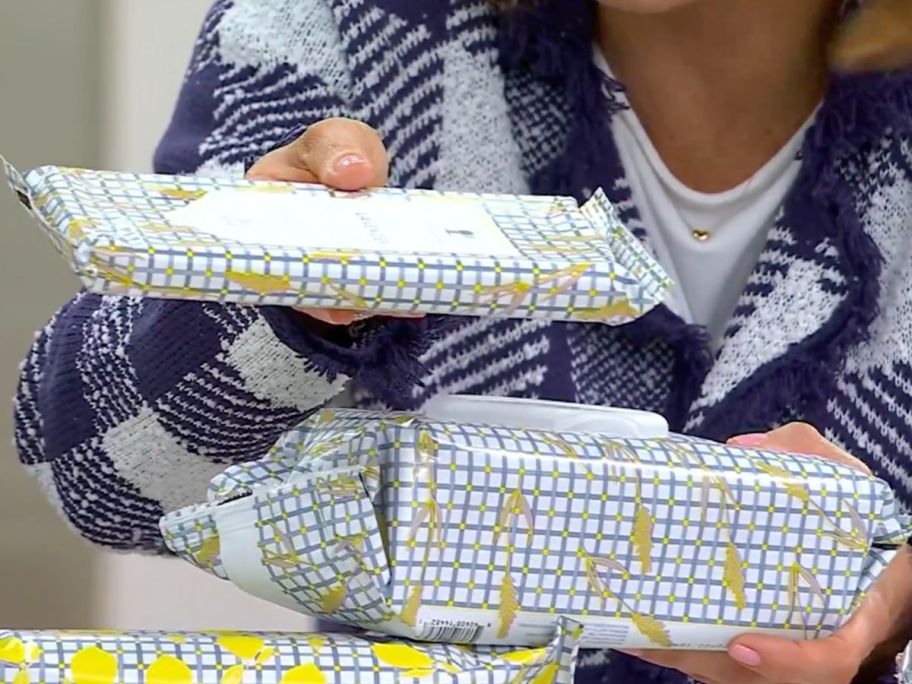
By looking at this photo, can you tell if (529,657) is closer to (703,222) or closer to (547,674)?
(547,674)

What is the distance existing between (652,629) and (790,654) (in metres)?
0.04

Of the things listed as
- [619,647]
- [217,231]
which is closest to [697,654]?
[619,647]

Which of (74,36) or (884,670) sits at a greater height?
(74,36)

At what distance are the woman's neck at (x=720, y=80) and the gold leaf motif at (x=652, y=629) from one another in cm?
30

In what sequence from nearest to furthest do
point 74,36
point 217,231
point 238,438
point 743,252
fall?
1. point 217,231
2. point 238,438
3. point 743,252
4. point 74,36

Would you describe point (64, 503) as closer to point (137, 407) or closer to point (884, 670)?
point (137, 407)

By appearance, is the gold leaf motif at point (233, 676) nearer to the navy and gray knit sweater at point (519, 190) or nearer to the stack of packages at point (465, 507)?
the stack of packages at point (465, 507)

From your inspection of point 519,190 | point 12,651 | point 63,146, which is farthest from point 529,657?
point 63,146

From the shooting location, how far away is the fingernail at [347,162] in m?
0.32

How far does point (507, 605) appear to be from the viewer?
0.98 ft

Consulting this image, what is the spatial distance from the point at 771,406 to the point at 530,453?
0.23 m

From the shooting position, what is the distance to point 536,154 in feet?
1.82

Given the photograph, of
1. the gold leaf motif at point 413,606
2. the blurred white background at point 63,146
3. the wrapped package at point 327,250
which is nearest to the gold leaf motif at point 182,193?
the wrapped package at point 327,250

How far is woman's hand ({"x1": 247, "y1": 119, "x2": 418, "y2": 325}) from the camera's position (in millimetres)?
323
